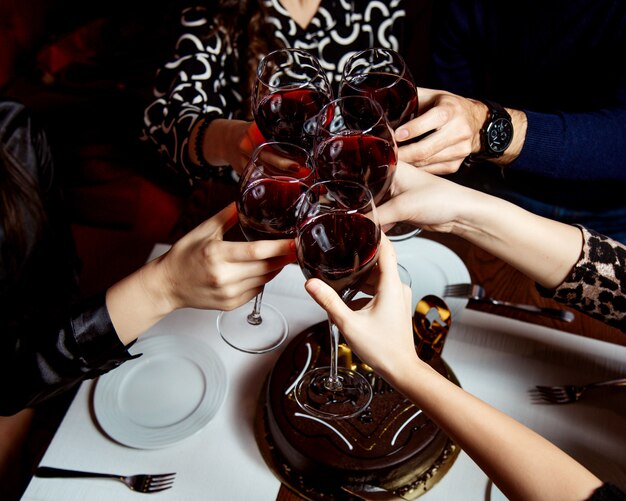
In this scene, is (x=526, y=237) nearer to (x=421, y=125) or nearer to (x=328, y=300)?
(x=421, y=125)

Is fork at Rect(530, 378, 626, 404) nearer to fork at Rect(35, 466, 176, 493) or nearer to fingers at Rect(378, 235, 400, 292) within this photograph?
fingers at Rect(378, 235, 400, 292)

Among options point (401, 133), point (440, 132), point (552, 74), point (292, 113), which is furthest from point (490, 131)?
→ point (292, 113)

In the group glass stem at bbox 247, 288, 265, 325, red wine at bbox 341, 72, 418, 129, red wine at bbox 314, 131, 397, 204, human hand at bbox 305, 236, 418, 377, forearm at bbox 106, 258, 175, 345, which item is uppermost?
red wine at bbox 341, 72, 418, 129

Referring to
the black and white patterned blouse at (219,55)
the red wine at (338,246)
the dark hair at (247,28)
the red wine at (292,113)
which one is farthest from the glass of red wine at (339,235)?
the dark hair at (247,28)

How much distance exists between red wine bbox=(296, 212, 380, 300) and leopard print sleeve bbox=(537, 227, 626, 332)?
50cm

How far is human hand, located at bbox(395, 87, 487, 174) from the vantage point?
1235mm

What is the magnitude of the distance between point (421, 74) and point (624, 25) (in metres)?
0.80

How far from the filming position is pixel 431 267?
1.26 metres

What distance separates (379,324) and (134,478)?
20.2 inches

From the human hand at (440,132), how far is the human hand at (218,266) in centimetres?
49

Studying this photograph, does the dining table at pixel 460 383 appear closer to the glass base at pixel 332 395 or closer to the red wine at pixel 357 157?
the glass base at pixel 332 395

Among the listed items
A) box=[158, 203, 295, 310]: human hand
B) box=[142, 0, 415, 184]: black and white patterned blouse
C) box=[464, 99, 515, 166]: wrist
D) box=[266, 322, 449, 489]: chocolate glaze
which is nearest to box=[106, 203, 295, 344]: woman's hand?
box=[158, 203, 295, 310]: human hand

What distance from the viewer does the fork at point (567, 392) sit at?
1015mm

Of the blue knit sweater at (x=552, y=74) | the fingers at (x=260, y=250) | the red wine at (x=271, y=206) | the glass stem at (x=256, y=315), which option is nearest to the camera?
the fingers at (x=260, y=250)
